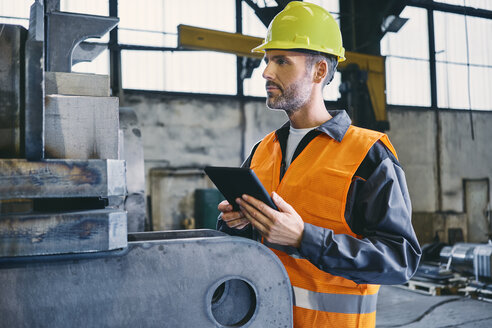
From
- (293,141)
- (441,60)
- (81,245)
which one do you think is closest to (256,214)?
(81,245)

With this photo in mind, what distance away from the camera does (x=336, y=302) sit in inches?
56.4

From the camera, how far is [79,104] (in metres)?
0.99

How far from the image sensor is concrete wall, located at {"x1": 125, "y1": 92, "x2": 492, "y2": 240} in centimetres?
886

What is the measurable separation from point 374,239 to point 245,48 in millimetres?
6514

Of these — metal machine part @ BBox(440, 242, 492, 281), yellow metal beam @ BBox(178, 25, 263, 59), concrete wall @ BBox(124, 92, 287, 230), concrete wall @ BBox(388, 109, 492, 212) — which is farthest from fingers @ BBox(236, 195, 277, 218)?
concrete wall @ BBox(388, 109, 492, 212)

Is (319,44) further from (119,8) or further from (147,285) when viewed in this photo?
(119,8)

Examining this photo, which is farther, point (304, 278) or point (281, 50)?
point (281, 50)

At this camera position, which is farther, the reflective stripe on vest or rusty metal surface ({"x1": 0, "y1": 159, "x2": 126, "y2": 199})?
the reflective stripe on vest

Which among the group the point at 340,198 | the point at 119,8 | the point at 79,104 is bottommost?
the point at 340,198

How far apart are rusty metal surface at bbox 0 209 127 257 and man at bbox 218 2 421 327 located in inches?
17.5

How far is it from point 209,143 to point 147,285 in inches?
331

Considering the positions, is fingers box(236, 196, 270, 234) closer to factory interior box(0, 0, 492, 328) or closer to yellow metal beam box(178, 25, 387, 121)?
factory interior box(0, 0, 492, 328)

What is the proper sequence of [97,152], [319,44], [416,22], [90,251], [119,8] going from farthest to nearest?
[416,22] < [119,8] < [319,44] < [97,152] < [90,251]

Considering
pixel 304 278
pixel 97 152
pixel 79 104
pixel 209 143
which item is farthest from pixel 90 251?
pixel 209 143
